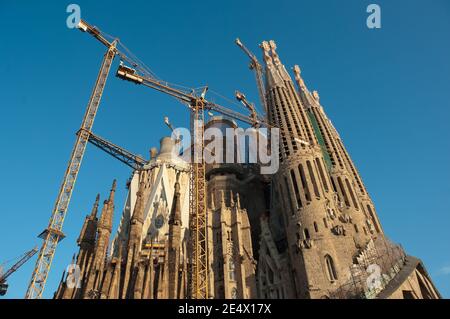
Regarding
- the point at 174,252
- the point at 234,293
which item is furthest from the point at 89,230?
the point at 234,293

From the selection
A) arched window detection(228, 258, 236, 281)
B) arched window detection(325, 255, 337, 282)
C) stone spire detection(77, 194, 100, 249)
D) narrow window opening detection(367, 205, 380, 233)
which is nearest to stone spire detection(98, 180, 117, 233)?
stone spire detection(77, 194, 100, 249)

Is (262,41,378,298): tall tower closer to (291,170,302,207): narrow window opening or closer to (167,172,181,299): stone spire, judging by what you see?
(291,170,302,207): narrow window opening

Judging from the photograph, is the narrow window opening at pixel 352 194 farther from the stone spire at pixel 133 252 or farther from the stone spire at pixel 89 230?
the stone spire at pixel 89 230

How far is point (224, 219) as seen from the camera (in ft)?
141

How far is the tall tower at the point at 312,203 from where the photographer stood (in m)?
34.2

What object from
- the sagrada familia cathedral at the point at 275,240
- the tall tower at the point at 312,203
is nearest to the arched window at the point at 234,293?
the sagrada familia cathedral at the point at 275,240

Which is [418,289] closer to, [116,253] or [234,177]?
[234,177]

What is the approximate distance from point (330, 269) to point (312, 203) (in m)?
7.20

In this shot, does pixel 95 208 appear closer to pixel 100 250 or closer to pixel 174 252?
pixel 100 250

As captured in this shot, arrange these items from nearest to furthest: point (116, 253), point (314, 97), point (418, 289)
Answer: point (418, 289)
point (116, 253)
point (314, 97)

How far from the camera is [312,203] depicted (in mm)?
38719

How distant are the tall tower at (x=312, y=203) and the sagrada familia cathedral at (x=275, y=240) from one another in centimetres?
11
